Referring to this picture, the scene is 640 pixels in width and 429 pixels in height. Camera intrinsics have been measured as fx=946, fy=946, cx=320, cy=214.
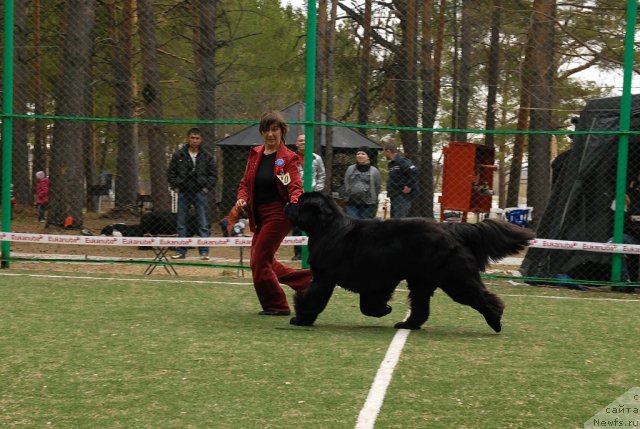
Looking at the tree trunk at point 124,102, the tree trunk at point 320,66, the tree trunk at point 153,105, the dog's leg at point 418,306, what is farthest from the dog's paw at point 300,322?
the tree trunk at point 124,102

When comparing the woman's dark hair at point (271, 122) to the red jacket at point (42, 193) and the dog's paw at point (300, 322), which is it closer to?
the dog's paw at point (300, 322)

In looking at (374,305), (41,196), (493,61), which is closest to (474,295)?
(374,305)

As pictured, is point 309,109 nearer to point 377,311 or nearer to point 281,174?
point 281,174

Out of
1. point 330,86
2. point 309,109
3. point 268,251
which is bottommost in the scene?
point 268,251

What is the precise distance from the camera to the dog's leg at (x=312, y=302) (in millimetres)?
7062

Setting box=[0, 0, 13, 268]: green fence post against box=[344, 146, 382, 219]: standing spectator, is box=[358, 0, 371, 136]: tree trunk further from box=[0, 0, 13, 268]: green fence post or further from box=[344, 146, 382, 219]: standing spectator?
box=[0, 0, 13, 268]: green fence post

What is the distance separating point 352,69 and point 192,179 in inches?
206

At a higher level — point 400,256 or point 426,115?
point 426,115

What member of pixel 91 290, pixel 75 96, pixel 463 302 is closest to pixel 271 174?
pixel 463 302

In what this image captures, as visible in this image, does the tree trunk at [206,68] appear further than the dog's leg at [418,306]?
Yes

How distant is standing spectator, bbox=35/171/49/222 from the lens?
1842cm

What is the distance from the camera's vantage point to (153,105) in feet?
59.6

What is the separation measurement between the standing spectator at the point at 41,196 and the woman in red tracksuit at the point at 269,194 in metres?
10.5

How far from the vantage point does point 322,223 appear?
712cm
